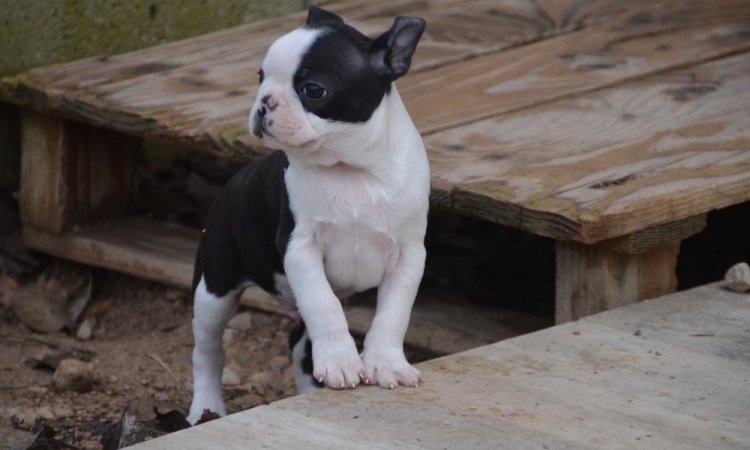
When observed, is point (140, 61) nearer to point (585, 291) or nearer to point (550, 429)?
point (585, 291)

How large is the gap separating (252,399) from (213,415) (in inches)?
25.6

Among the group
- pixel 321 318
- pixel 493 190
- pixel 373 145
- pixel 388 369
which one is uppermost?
pixel 373 145

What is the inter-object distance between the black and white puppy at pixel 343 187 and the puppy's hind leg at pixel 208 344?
34 centimetres

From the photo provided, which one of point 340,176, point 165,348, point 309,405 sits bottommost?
point 165,348

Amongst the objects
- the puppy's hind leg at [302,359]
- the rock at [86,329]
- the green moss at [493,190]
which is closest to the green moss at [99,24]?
the rock at [86,329]

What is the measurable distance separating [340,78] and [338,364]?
0.67 meters

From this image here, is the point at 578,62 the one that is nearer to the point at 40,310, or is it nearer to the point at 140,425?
the point at 40,310

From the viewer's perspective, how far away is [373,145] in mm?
3352

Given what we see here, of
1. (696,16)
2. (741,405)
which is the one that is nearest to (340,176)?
(741,405)

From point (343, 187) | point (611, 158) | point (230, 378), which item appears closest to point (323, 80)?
point (343, 187)

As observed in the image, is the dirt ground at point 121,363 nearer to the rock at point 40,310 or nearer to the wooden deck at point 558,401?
the rock at point 40,310

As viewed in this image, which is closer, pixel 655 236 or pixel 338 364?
pixel 338 364

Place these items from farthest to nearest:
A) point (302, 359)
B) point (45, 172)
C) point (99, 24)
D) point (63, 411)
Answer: point (99, 24)
point (45, 172)
point (63, 411)
point (302, 359)

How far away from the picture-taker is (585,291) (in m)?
4.05
